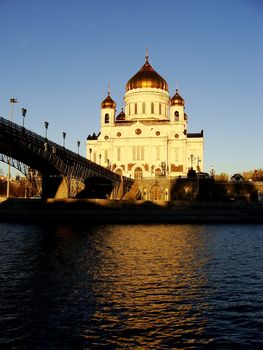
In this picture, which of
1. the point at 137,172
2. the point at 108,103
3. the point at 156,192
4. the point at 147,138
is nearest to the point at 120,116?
the point at 108,103

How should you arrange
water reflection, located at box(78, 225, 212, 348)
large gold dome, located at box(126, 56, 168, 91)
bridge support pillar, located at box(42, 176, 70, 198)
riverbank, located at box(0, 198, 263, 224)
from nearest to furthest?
1. water reflection, located at box(78, 225, 212, 348)
2. riverbank, located at box(0, 198, 263, 224)
3. bridge support pillar, located at box(42, 176, 70, 198)
4. large gold dome, located at box(126, 56, 168, 91)

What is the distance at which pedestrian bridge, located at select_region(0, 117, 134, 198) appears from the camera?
44125 mm

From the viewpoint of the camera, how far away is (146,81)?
10750 cm

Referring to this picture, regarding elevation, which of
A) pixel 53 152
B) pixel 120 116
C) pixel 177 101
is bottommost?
pixel 53 152

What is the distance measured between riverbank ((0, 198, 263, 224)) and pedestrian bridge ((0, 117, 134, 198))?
3.07m

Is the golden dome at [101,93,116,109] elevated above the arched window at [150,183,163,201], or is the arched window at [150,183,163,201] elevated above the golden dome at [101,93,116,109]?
the golden dome at [101,93,116,109]

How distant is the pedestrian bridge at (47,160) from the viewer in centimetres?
4412

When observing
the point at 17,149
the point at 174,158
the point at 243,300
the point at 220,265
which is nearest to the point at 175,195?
the point at 174,158

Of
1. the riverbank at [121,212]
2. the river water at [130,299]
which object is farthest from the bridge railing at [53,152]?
the river water at [130,299]

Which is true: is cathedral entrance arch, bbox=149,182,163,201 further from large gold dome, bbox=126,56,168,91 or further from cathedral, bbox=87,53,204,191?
large gold dome, bbox=126,56,168,91

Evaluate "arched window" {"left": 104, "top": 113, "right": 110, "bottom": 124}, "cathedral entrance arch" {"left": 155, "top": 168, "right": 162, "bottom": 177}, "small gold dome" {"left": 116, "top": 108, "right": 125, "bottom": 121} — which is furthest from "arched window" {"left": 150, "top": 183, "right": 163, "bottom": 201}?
"small gold dome" {"left": 116, "top": 108, "right": 125, "bottom": 121}

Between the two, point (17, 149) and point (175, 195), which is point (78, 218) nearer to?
point (17, 149)

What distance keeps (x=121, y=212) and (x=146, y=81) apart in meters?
59.3

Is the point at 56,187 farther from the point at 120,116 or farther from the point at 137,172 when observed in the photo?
the point at 120,116
